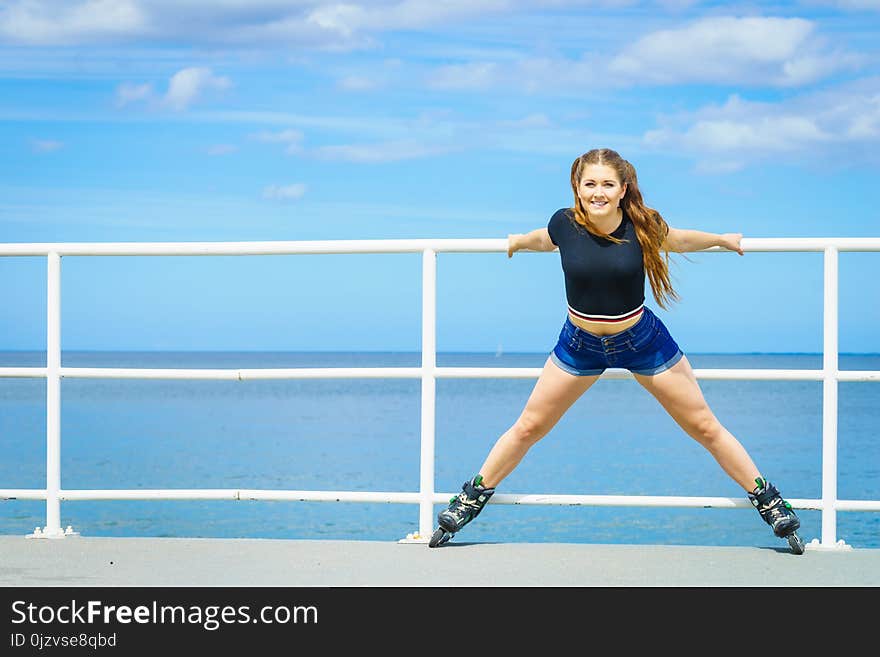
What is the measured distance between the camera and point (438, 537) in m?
4.05

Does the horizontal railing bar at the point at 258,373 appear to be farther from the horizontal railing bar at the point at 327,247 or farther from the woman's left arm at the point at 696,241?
the woman's left arm at the point at 696,241

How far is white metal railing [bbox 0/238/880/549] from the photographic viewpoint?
3992 mm

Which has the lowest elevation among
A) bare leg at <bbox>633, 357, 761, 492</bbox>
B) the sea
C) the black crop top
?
the sea

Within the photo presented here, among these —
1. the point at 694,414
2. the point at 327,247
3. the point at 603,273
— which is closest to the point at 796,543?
the point at 694,414

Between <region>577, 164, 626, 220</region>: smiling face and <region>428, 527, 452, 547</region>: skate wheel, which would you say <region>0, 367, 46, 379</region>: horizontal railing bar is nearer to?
<region>428, 527, 452, 547</region>: skate wheel

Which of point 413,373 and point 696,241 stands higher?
point 696,241

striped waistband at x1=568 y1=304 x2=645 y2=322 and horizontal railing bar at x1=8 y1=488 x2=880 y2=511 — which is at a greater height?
striped waistband at x1=568 y1=304 x2=645 y2=322

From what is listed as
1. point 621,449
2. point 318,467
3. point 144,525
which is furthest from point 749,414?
point 144,525

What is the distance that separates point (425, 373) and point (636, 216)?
3.05 ft

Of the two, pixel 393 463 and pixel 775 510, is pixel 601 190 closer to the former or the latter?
pixel 775 510

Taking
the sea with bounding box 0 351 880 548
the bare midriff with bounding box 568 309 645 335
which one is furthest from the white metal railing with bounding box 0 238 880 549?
the sea with bounding box 0 351 880 548

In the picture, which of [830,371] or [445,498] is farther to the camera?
[445,498]

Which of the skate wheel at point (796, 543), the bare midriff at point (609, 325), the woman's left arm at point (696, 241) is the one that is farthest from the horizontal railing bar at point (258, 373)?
the skate wheel at point (796, 543)
